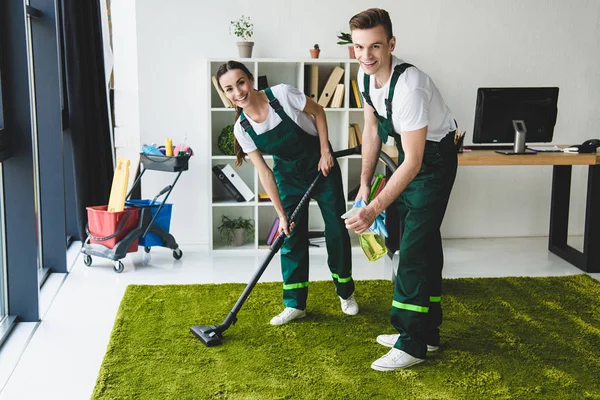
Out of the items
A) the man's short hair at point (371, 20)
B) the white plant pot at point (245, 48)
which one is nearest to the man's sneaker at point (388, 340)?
the man's short hair at point (371, 20)

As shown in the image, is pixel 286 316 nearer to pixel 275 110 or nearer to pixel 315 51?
pixel 275 110

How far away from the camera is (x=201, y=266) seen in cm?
472

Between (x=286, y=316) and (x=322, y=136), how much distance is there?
3.08 ft

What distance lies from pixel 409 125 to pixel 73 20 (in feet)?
9.24

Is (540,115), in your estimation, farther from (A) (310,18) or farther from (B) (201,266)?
(B) (201,266)

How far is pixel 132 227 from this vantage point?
4.62 meters

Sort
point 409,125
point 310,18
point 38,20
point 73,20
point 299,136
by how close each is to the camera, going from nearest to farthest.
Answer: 1. point 409,125
2. point 299,136
3. point 38,20
4. point 73,20
5. point 310,18

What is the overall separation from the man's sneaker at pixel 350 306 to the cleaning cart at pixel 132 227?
159 cm

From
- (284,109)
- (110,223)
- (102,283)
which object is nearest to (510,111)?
(284,109)

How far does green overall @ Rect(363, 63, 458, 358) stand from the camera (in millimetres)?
2873

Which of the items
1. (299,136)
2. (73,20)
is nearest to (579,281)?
(299,136)

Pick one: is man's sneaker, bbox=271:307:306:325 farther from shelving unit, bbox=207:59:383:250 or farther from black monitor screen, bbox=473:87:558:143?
black monitor screen, bbox=473:87:558:143

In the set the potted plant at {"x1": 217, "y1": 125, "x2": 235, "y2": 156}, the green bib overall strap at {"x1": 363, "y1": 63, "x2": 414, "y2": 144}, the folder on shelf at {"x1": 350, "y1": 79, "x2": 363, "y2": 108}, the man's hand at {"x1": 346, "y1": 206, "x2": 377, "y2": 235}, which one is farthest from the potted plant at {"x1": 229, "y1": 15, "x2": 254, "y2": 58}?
the man's hand at {"x1": 346, "y1": 206, "x2": 377, "y2": 235}

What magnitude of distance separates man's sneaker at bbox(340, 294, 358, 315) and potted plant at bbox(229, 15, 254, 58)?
2148 mm
